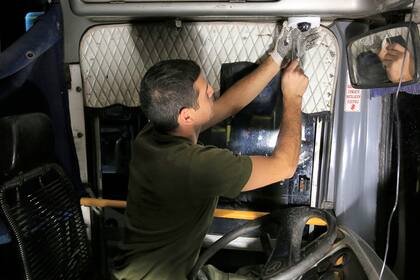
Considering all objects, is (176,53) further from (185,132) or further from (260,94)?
(185,132)

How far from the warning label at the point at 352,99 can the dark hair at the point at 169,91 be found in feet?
2.94

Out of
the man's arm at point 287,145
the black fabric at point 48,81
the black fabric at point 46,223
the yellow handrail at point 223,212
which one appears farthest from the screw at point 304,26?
the black fabric at point 46,223

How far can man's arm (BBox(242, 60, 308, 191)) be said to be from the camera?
152cm

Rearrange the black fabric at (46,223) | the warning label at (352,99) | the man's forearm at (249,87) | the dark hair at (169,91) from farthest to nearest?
the warning label at (352,99)
the man's forearm at (249,87)
the black fabric at (46,223)
the dark hair at (169,91)

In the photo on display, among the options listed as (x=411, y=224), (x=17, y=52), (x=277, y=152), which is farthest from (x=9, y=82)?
(x=411, y=224)

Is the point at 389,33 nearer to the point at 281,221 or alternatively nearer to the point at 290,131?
the point at 290,131

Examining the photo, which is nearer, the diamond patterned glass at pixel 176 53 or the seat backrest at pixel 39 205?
the seat backrest at pixel 39 205

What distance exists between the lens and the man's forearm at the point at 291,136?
1.56 meters

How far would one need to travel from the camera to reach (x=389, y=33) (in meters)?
1.47

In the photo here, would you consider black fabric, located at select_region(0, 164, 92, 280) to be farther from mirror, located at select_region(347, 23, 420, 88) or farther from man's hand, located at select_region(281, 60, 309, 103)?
mirror, located at select_region(347, 23, 420, 88)

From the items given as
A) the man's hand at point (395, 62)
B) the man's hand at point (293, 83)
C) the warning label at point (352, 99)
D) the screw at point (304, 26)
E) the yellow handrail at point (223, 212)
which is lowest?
the yellow handrail at point (223, 212)

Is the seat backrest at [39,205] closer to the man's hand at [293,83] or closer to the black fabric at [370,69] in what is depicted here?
the man's hand at [293,83]

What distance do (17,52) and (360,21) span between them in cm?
171

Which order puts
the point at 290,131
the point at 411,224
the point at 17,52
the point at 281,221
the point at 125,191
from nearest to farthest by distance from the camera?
the point at 290,131
the point at 281,221
the point at 17,52
the point at 411,224
the point at 125,191
